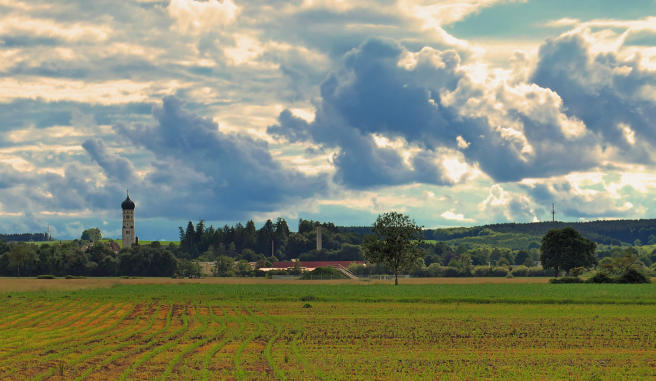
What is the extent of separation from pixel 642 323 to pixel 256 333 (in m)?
22.5

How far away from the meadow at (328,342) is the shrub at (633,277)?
53863 mm

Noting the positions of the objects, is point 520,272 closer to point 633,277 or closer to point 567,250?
point 567,250

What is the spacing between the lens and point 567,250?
141 m

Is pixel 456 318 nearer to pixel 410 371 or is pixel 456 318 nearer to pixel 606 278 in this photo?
pixel 410 371

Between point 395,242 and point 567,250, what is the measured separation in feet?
170

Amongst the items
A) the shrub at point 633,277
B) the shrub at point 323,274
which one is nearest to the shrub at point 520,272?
the shrub at point 323,274

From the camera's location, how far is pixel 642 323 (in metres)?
41.1

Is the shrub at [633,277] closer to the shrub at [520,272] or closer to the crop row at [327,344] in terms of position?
the crop row at [327,344]

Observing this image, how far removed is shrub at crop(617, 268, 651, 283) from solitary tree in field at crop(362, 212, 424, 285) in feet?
99.9

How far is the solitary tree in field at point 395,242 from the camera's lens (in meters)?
106

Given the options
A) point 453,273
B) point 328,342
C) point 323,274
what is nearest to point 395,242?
point 323,274

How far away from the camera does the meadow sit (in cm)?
2381

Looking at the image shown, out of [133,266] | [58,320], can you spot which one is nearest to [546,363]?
[58,320]

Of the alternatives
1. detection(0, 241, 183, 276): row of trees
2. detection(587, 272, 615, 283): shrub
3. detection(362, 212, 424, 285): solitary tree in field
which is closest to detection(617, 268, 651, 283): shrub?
detection(587, 272, 615, 283): shrub
